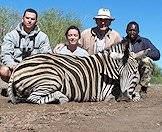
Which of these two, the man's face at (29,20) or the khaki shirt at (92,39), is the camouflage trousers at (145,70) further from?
the man's face at (29,20)

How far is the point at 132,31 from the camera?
838 cm

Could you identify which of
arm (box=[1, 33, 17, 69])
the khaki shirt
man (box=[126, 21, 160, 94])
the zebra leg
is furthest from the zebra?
the khaki shirt

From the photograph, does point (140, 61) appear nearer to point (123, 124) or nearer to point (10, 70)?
point (10, 70)

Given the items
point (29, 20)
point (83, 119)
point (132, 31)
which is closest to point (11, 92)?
point (29, 20)

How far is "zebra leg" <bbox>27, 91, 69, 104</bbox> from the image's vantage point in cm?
661

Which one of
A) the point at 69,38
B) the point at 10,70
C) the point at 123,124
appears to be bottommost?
the point at 123,124

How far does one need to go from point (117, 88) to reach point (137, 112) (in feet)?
5.12

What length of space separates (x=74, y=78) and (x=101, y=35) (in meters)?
1.84

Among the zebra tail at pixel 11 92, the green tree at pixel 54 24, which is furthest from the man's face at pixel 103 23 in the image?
the green tree at pixel 54 24

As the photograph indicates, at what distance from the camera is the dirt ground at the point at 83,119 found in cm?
439

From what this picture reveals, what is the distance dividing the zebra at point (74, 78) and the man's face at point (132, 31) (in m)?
0.99

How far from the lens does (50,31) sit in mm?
19688

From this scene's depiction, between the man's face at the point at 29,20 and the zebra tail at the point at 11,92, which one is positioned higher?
the man's face at the point at 29,20

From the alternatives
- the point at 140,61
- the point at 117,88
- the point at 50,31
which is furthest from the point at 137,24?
the point at 50,31
